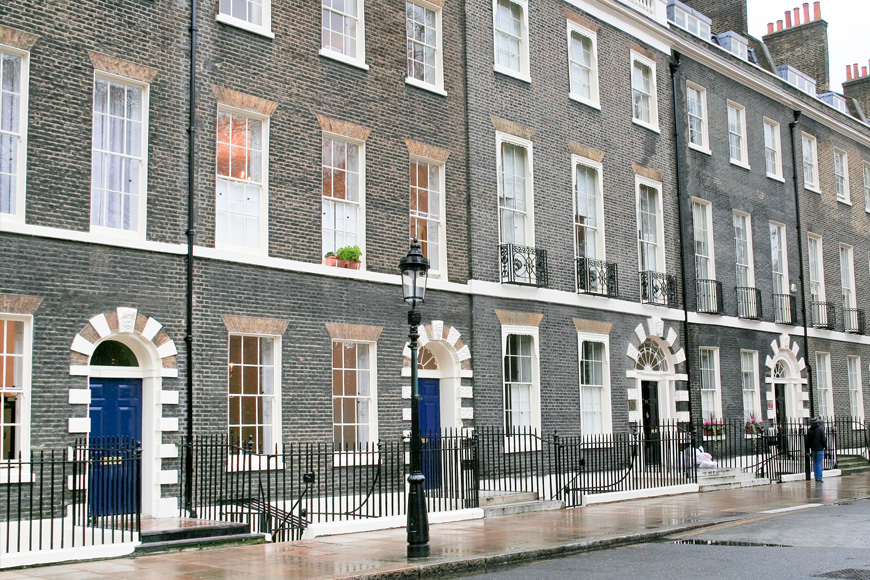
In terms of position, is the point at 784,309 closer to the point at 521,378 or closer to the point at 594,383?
the point at 594,383

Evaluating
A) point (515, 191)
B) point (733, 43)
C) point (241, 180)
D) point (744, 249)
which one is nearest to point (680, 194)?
point (744, 249)

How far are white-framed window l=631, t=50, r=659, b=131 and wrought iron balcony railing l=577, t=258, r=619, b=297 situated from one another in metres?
4.30

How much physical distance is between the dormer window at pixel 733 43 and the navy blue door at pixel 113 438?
21.7 metres

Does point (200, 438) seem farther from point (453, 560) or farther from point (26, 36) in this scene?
point (26, 36)

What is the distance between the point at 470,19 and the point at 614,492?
10.1m

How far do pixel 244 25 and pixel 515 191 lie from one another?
23.8 feet

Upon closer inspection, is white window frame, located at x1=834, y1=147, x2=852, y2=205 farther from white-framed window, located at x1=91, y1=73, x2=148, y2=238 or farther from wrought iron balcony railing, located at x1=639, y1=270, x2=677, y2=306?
white-framed window, located at x1=91, y1=73, x2=148, y2=238

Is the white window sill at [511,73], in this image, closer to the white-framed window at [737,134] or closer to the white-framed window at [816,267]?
the white-framed window at [737,134]

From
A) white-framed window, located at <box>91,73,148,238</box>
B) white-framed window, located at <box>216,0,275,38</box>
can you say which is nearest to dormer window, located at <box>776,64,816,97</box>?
white-framed window, located at <box>216,0,275,38</box>

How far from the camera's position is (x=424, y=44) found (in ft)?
63.9

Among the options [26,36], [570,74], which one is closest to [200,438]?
Answer: [26,36]

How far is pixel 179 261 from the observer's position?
14.9 m

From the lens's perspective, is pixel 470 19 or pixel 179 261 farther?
pixel 470 19

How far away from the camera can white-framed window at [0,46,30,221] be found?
13305 mm
